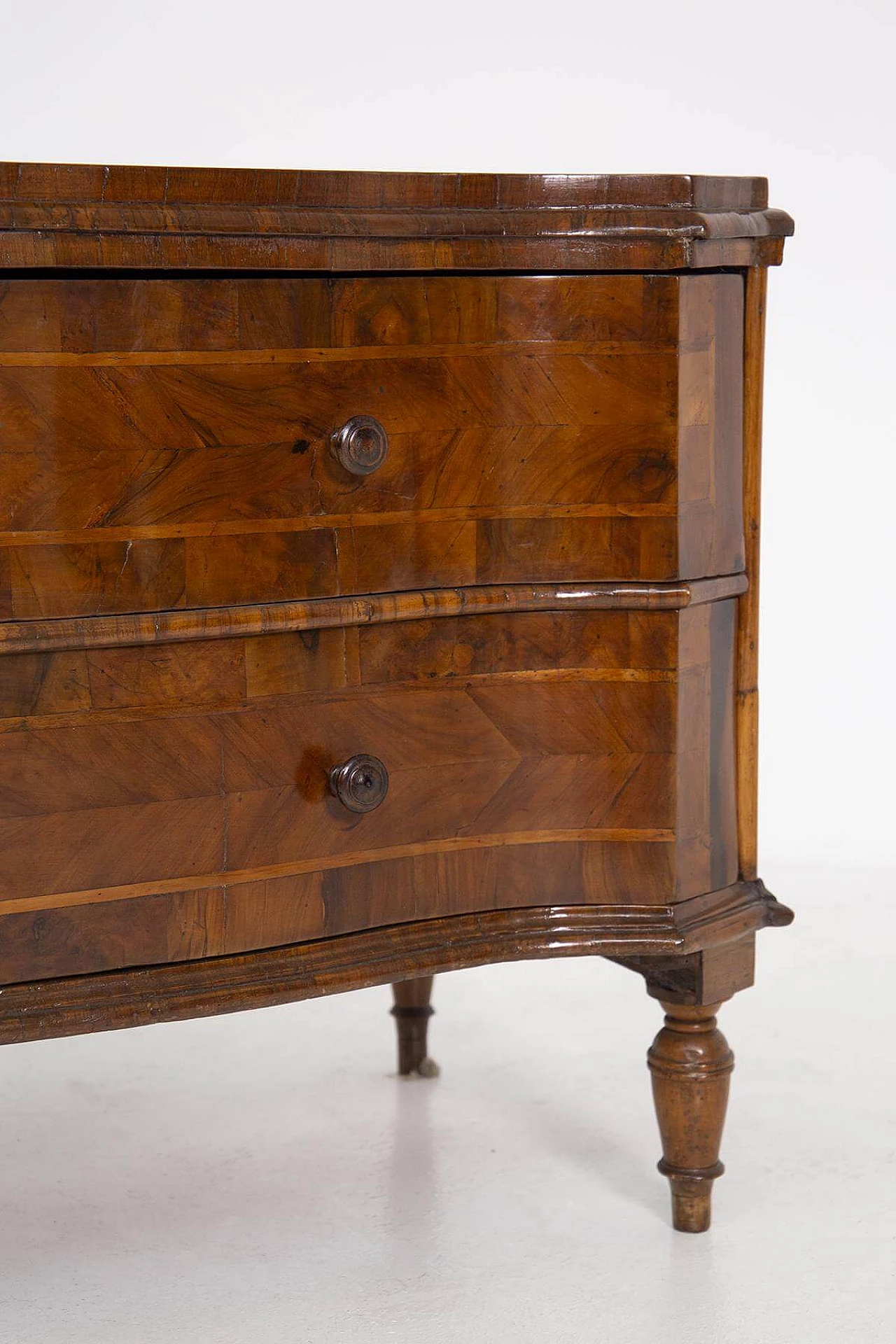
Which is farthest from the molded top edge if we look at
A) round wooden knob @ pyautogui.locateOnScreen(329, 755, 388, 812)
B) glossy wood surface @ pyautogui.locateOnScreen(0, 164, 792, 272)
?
round wooden knob @ pyautogui.locateOnScreen(329, 755, 388, 812)

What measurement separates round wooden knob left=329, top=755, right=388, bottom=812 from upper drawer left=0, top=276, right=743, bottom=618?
15 cm

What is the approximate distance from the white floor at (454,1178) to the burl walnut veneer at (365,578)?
0.33 meters

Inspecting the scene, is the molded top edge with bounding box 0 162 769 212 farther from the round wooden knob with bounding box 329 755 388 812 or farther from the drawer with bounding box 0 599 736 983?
the round wooden knob with bounding box 329 755 388 812

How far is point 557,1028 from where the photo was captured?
101 inches

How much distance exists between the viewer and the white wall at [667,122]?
3018mm

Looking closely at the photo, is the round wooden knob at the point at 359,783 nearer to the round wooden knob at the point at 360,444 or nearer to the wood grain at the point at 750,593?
the round wooden knob at the point at 360,444

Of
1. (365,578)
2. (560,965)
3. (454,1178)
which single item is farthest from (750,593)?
(560,965)

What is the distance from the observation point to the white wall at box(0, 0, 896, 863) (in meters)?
3.02

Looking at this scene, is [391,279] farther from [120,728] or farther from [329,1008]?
[329,1008]

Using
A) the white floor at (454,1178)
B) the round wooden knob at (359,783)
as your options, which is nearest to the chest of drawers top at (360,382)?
the round wooden knob at (359,783)

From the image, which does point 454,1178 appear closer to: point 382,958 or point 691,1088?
point 691,1088

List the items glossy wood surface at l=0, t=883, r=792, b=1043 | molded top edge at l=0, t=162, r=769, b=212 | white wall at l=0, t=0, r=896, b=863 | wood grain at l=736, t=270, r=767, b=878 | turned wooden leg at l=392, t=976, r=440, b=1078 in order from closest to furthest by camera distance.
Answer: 1. molded top edge at l=0, t=162, r=769, b=212
2. glossy wood surface at l=0, t=883, r=792, b=1043
3. wood grain at l=736, t=270, r=767, b=878
4. turned wooden leg at l=392, t=976, r=440, b=1078
5. white wall at l=0, t=0, r=896, b=863

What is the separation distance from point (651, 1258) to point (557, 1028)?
634 millimetres

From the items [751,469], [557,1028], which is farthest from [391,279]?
[557,1028]
